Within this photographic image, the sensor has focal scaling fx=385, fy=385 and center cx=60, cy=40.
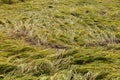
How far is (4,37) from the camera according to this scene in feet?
21.3

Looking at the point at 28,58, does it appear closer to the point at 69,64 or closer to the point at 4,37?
the point at 69,64

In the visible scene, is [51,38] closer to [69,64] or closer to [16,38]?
[16,38]

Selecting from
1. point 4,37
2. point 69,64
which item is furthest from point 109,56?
point 4,37

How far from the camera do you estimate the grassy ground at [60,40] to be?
16.1ft

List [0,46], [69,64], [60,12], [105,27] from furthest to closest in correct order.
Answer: [60,12]
[105,27]
[0,46]
[69,64]

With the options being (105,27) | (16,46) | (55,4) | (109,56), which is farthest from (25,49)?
(55,4)

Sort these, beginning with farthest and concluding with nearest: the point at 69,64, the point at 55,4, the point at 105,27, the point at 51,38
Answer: the point at 55,4, the point at 105,27, the point at 51,38, the point at 69,64

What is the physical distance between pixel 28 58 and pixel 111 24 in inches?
151

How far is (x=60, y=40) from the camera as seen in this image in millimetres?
7098

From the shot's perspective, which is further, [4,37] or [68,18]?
[68,18]

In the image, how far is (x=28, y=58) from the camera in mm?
5348

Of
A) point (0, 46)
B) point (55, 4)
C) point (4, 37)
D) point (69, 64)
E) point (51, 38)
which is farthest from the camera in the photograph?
point (55, 4)

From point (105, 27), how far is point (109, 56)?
10.6ft

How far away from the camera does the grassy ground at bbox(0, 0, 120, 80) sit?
4.89 metres
